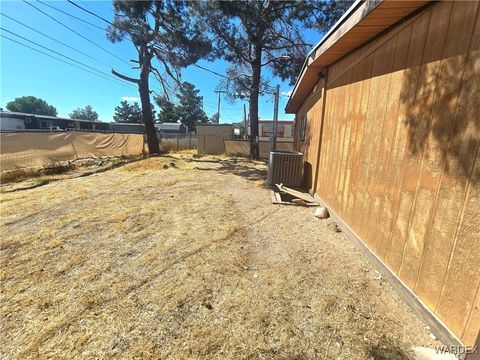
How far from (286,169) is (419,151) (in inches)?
161

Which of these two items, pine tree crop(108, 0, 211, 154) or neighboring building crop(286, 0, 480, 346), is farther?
pine tree crop(108, 0, 211, 154)

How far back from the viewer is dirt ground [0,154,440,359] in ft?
5.23

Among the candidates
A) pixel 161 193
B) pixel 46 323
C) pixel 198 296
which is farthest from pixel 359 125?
pixel 161 193

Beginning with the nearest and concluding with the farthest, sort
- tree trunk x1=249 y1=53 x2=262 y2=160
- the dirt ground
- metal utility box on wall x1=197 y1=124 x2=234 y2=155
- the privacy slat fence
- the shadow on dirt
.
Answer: the dirt ground
the privacy slat fence
the shadow on dirt
tree trunk x1=249 y1=53 x2=262 y2=160
metal utility box on wall x1=197 y1=124 x2=234 y2=155

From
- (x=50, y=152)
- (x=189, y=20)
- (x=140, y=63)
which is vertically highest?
(x=189, y=20)

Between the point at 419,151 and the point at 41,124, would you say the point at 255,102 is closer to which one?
the point at 419,151

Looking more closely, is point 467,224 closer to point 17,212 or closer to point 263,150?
point 17,212

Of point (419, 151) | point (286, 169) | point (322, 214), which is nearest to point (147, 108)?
point (286, 169)

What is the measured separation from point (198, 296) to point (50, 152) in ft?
32.1

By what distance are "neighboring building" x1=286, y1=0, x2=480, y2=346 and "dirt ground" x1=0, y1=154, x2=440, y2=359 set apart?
A: 0.32m

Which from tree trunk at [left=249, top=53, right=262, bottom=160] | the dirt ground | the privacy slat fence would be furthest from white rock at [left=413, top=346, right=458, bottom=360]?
tree trunk at [left=249, top=53, right=262, bottom=160]

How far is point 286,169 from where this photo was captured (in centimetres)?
604

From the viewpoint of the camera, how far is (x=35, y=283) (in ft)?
7.35

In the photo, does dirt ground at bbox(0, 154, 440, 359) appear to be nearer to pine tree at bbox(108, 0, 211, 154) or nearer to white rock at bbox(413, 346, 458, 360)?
white rock at bbox(413, 346, 458, 360)
